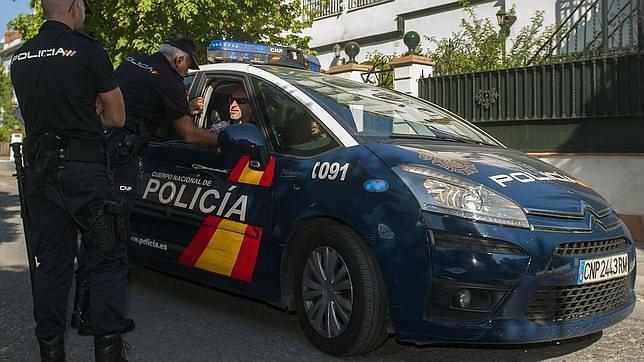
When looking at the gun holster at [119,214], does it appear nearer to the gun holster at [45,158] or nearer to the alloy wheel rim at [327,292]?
the gun holster at [45,158]

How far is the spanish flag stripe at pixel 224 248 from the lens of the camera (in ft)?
13.0

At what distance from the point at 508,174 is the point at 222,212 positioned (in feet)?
5.73

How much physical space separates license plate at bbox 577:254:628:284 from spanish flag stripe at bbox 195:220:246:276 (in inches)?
75.1

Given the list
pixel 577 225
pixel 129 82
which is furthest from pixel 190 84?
pixel 577 225

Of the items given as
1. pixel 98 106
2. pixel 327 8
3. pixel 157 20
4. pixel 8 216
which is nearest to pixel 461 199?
pixel 98 106

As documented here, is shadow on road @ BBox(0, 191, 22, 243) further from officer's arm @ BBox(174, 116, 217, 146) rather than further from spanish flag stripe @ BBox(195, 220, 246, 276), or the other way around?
spanish flag stripe @ BBox(195, 220, 246, 276)

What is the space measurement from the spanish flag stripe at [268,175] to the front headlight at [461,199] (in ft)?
2.84

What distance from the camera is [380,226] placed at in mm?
3223

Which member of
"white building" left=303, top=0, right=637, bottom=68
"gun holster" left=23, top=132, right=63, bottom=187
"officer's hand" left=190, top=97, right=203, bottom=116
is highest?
"white building" left=303, top=0, right=637, bottom=68

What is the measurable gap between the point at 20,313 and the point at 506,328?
326 cm

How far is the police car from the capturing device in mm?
3084

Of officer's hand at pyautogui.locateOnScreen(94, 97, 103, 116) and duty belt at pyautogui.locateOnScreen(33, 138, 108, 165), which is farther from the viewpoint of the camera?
officer's hand at pyautogui.locateOnScreen(94, 97, 103, 116)

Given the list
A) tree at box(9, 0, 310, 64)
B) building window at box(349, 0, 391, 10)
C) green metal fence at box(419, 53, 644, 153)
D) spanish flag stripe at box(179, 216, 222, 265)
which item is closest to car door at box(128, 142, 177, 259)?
spanish flag stripe at box(179, 216, 222, 265)

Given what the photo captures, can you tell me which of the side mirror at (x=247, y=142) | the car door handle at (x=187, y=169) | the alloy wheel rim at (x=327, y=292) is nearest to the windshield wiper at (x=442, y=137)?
the side mirror at (x=247, y=142)
